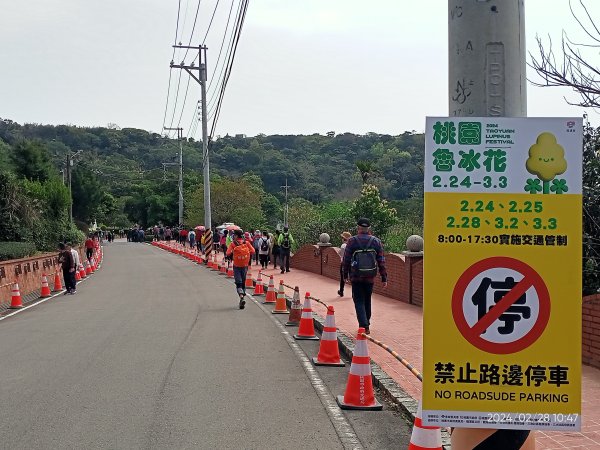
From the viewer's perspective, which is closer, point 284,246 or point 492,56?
point 492,56

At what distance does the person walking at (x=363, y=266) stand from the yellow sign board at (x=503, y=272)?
6475mm

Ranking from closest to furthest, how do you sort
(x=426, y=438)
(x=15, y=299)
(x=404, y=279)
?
(x=426, y=438)
(x=404, y=279)
(x=15, y=299)

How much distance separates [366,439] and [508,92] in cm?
333

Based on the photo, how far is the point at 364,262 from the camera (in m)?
9.98

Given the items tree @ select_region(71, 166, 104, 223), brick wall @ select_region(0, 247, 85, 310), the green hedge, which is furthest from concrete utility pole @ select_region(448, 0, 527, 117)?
tree @ select_region(71, 166, 104, 223)

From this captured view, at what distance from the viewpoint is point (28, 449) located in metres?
5.46

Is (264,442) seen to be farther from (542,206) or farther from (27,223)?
(27,223)

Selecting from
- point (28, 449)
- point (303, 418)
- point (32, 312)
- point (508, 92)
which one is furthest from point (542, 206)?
point (32, 312)

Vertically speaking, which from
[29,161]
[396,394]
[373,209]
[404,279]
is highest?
[29,161]

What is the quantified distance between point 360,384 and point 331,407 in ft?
1.30

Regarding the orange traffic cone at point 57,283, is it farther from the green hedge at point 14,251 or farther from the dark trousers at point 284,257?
the dark trousers at point 284,257

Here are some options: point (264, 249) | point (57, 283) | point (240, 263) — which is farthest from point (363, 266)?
point (264, 249)

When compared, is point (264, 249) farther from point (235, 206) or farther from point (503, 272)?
point (235, 206)

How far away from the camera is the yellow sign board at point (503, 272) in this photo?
3.42 meters
